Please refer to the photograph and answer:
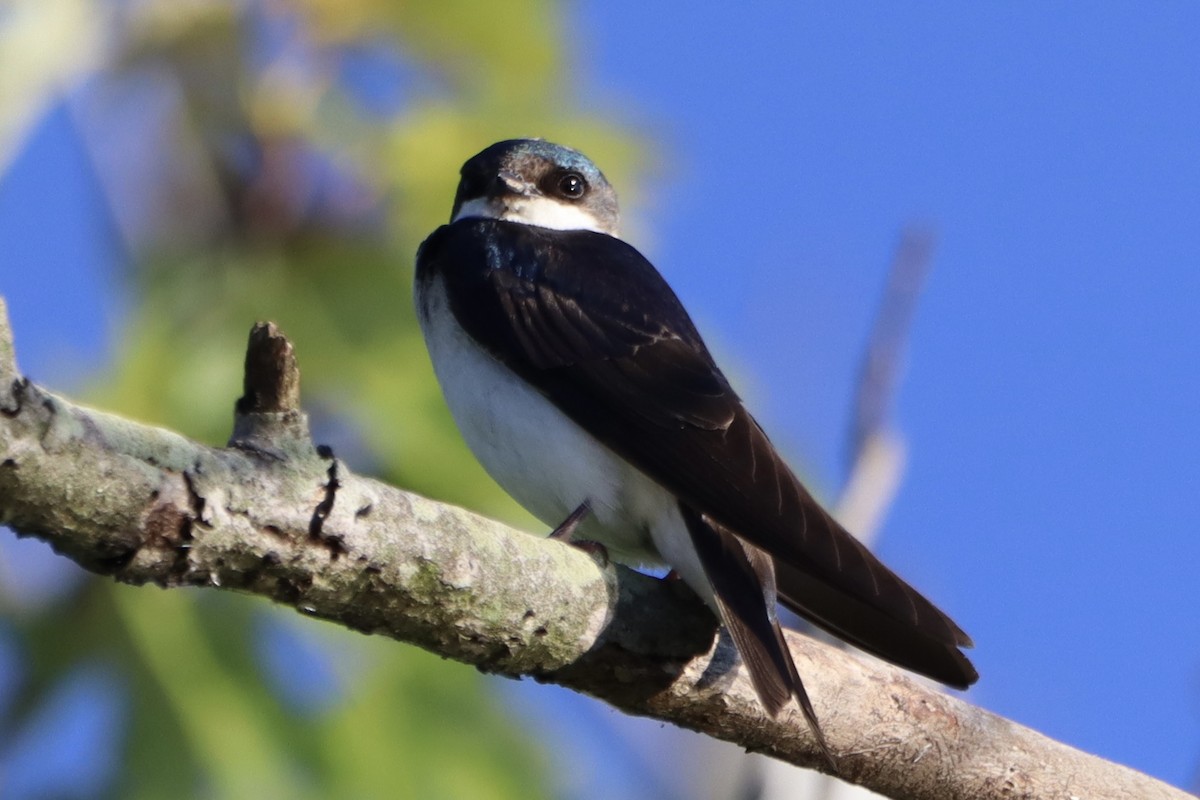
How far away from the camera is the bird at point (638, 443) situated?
2.61 metres

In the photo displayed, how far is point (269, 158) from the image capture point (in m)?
3.29

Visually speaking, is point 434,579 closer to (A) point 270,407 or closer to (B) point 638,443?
(A) point 270,407

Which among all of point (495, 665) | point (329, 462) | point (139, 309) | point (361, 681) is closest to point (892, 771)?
point (495, 665)

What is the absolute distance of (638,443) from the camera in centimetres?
289

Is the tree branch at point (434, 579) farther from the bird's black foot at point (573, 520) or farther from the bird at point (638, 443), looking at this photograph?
the bird's black foot at point (573, 520)

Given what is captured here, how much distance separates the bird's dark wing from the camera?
103 inches

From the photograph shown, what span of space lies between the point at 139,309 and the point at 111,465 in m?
1.22

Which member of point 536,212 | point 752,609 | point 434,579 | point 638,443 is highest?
point 536,212

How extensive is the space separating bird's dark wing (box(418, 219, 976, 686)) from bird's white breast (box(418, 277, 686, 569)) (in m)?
0.05

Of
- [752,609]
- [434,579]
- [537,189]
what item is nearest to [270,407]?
[434,579]

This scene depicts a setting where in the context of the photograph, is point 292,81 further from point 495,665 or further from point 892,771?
point 892,771

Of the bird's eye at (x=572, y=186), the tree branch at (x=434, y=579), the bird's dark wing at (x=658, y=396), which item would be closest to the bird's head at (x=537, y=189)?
the bird's eye at (x=572, y=186)

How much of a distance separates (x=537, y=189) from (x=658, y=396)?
1.06 metres

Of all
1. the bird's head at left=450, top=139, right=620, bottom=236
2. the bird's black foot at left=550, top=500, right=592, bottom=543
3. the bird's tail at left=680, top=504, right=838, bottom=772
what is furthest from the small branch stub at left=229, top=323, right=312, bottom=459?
the bird's head at left=450, top=139, right=620, bottom=236
